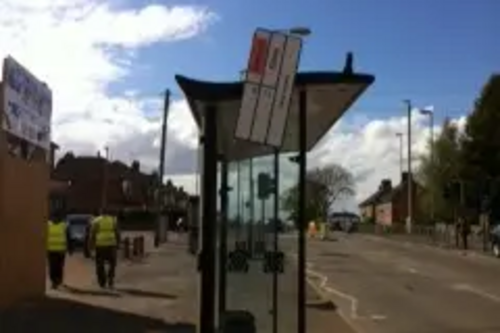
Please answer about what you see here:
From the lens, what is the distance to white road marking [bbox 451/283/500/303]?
25.7 metres

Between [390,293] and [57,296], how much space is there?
336 inches

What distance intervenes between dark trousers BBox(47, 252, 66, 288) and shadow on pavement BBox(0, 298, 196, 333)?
395 centimetres

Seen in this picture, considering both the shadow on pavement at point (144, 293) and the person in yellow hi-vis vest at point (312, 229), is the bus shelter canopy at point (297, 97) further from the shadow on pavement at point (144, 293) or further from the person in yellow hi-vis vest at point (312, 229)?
the person in yellow hi-vis vest at point (312, 229)

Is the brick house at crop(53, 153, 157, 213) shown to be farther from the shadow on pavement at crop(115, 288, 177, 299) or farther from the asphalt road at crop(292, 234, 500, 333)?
the shadow on pavement at crop(115, 288, 177, 299)

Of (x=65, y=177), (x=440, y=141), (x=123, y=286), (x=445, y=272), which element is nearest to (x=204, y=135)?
(x=123, y=286)

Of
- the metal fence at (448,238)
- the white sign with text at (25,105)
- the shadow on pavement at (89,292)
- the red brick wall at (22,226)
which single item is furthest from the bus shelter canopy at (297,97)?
the metal fence at (448,238)

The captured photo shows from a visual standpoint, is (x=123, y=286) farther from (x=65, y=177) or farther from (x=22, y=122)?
(x=65, y=177)

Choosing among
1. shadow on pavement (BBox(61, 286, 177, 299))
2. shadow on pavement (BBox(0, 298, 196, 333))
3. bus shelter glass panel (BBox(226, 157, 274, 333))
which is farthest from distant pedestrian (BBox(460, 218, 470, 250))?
bus shelter glass panel (BBox(226, 157, 274, 333))

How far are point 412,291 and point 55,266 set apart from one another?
8799 millimetres

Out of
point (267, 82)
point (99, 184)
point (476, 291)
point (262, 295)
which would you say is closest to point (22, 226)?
point (262, 295)

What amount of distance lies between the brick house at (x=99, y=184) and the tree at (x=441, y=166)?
97.5 feet

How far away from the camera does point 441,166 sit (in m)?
97.9

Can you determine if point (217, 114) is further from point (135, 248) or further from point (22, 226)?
point (135, 248)

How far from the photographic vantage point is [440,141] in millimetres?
99812
